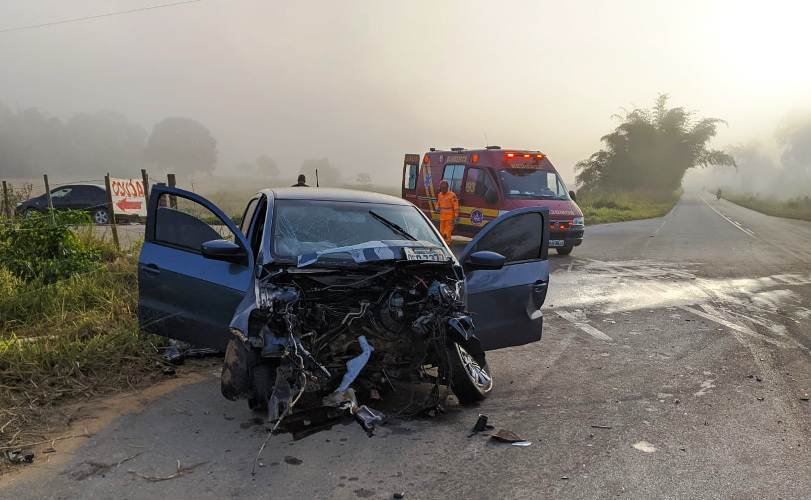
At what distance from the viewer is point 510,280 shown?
15.4 ft

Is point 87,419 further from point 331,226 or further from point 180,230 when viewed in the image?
point 331,226

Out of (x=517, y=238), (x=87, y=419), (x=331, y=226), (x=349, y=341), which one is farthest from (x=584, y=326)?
(x=87, y=419)

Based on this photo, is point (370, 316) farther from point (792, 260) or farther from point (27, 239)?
point (792, 260)

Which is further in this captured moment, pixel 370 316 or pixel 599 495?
pixel 370 316

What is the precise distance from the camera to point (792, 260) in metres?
13.5

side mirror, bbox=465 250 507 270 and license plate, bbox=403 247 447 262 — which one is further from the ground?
license plate, bbox=403 247 447 262

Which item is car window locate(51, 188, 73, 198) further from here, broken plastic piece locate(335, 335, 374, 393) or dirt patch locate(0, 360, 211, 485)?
broken plastic piece locate(335, 335, 374, 393)

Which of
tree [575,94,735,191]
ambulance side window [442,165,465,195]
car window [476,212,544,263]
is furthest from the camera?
tree [575,94,735,191]

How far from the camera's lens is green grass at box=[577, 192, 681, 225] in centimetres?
3120

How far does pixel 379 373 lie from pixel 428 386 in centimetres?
71

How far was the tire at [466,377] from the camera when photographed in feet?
13.0

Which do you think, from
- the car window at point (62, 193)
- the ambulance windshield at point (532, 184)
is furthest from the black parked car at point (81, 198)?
the ambulance windshield at point (532, 184)

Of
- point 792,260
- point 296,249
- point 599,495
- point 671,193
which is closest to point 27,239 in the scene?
point 296,249

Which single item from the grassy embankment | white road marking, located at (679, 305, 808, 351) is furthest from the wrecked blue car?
white road marking, located at (679, 305, 808, 351)
